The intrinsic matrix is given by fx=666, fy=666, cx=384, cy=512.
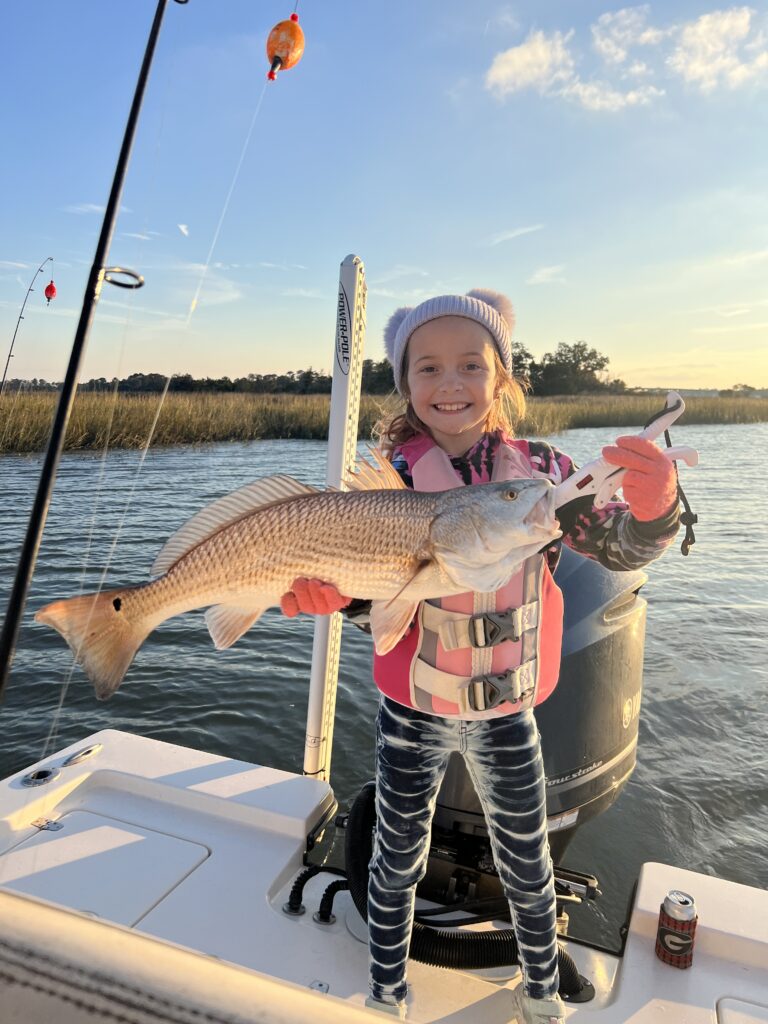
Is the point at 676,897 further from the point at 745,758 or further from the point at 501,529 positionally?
the point at 745,758

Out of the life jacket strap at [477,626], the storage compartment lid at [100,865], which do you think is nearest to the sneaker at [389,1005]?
the storage compartment lid at [100,865]

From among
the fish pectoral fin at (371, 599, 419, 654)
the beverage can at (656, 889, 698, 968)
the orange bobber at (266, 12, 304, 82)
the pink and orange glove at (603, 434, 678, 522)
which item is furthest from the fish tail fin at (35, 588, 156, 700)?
the orange bobber at (266, 12, 304, 82)

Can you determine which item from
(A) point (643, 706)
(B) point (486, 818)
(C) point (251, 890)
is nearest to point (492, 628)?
(B) point (486, 818)

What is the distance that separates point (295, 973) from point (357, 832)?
497 millimetres

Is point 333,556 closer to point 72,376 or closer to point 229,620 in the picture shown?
point 229,620

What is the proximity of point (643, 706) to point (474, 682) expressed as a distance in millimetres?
4827

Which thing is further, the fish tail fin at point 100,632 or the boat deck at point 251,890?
the boat deck at point 251,890

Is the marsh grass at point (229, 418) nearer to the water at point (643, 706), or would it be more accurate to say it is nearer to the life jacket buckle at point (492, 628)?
the water at point (643, 706)

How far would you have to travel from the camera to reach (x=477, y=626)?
2.13m

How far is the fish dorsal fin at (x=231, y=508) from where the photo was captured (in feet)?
6.73

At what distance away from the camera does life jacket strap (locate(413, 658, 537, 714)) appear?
207 cm

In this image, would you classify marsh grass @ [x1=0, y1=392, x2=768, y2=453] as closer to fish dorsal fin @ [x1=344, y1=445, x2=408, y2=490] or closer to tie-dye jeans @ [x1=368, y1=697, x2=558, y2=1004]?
fish dorsal fin @ [x1=344, y1=445, x2=408, y2=490]

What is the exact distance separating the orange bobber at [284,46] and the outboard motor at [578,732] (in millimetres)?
2536

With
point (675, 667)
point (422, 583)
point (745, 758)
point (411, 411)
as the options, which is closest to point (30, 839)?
point (422, 583)
